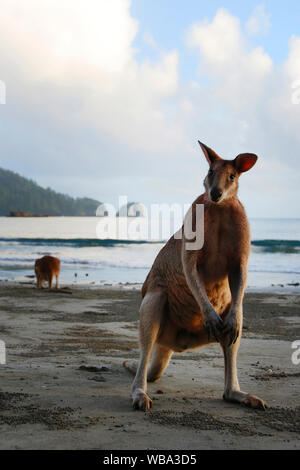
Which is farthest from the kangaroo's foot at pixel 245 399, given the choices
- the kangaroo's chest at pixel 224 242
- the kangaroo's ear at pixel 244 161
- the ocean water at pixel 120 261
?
the ocean water at pixel 120 261

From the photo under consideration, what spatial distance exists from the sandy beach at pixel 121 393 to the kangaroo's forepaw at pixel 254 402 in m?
0.05

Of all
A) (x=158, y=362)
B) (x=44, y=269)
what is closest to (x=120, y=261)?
(x=44, y=269)

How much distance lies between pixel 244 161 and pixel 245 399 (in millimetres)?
1642

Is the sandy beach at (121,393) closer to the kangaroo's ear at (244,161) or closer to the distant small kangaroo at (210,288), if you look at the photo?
the distant small kangaroo at (210,288)

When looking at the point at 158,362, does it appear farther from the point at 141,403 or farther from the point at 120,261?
the point at 120,261

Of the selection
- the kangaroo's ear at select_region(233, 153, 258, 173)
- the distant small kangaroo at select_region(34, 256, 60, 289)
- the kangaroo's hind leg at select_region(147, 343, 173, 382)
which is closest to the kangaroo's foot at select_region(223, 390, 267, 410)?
the kangaroo's hind leg at select_region(147, 343, 173, 382)

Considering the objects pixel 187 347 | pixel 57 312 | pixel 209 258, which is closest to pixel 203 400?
pixel 187 347

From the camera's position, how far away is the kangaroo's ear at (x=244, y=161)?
353 cm

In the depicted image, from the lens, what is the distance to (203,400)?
12.2ft

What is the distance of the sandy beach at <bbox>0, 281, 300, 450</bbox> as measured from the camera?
2.80 metres

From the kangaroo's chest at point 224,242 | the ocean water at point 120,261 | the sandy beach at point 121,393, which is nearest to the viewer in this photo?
the sandy beach at point 121,393

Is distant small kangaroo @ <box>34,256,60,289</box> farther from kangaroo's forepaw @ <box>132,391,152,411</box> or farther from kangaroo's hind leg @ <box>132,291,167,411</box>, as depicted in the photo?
kangaroo's forepaw @ <box>132,391,152,411</box>
